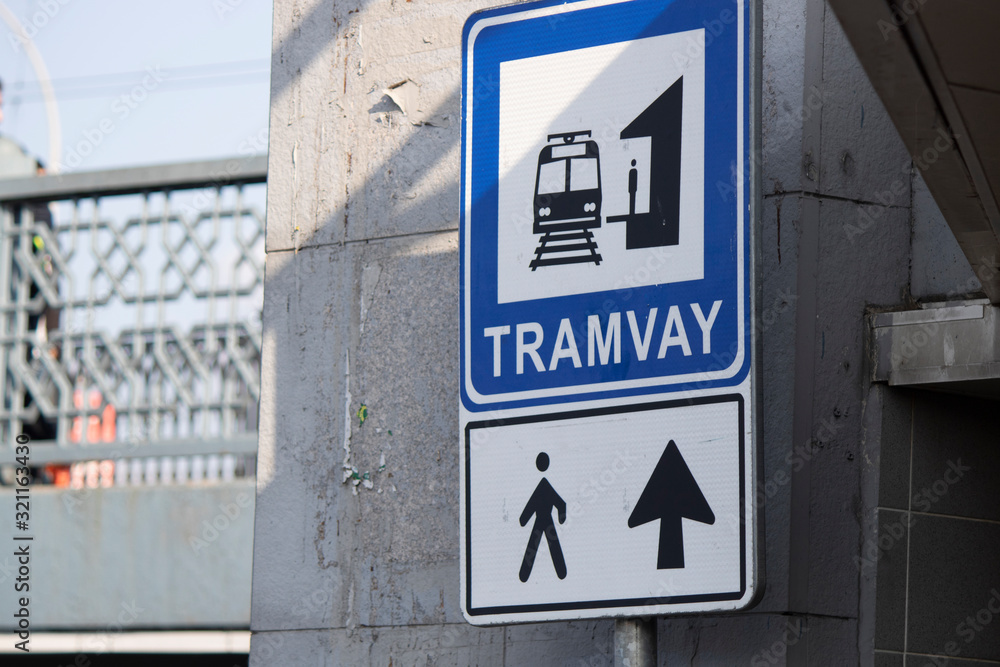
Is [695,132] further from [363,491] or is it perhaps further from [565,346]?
[363,491]

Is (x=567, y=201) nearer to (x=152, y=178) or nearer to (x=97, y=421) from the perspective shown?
(x=152, y=178)

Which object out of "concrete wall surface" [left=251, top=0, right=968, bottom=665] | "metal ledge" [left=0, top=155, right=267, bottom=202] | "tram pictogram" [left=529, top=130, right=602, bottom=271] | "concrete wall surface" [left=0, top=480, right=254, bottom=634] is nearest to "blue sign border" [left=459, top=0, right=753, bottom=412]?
"tram pictogram" [left=529, top=130, right=602, bottom=271]

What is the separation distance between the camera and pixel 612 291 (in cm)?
283

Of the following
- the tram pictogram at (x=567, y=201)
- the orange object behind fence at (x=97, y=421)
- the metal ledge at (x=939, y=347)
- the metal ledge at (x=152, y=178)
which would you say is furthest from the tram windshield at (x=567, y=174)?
the orange object behind fence at (x=97, y=421)

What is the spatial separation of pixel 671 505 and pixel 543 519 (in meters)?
0.32

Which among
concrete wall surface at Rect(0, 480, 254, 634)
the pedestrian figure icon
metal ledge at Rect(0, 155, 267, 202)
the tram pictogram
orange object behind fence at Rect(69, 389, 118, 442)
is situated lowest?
concrete wall surface at Rect(0, 480, 254, 634)

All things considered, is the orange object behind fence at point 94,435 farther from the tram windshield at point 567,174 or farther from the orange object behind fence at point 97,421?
the tram windshield at point 567,174

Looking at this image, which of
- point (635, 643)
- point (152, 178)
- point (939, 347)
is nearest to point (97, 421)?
point (152, 178)

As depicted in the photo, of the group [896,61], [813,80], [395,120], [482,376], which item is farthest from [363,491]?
[896,61]

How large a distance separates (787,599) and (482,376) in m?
0.93

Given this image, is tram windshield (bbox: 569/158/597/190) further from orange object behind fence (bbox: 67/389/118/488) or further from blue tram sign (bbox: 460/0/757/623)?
orange object behind fence (bbox: 67/389/118/488)

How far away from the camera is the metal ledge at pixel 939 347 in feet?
10.2

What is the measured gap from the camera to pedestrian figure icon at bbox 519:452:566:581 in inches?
109

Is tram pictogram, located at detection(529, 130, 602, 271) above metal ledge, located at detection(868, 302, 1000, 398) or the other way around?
above
